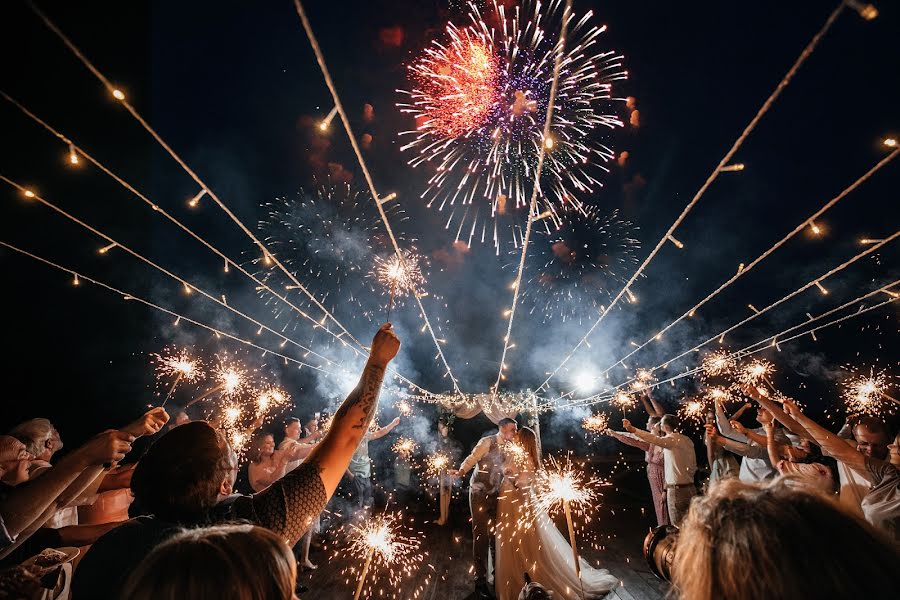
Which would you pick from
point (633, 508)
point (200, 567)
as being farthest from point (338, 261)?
point (633, 508)

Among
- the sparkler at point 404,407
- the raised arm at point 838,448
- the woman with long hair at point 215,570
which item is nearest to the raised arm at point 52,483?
the woman with long hair at point 215,570

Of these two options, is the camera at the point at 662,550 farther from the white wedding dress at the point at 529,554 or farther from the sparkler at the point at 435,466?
the sparkler at the point at 435,466

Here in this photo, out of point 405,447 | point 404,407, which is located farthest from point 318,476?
point 404,407

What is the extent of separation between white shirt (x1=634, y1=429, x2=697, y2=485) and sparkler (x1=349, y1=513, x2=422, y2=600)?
16.0 ft

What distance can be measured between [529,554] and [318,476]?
4974 mm

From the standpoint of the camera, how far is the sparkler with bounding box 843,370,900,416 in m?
8.71

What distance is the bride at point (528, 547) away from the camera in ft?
16.3

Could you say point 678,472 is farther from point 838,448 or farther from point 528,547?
point 838,448

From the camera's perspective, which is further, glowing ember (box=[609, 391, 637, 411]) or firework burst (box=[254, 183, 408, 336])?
glowing ember (box=[609, 391, 637, 411])

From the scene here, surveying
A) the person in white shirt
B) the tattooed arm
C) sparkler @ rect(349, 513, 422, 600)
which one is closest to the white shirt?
the person in white shirt

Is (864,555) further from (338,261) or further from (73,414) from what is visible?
(73,414)

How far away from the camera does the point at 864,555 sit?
0.82 metres

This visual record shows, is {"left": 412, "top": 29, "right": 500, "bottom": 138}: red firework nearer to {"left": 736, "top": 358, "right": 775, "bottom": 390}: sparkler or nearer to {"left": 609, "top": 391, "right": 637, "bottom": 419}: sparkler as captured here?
{"left": 736, "top": 358, "right": 775, "bottom": 390}: sparkler

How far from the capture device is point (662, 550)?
1.66m
